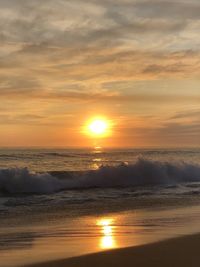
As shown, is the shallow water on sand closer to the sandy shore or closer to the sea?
the sea

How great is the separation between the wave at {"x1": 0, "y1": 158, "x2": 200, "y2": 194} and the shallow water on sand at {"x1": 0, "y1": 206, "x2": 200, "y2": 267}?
762cm

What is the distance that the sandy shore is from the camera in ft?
20.4

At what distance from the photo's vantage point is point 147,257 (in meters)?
6.62

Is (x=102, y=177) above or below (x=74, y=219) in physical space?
above

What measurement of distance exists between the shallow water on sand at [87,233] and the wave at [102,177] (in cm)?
762

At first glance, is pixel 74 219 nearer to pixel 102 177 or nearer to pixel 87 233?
pixel 87 233

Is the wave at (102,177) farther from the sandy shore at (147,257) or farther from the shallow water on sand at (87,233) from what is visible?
the sandy shore at (147,257)

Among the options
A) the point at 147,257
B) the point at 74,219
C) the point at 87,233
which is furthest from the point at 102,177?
the point at 147,257

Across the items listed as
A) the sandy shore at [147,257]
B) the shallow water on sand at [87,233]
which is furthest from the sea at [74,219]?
the sandy shore at [147,257]

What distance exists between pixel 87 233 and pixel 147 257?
227 centimetres

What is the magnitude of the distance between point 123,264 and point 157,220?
13.5 feet

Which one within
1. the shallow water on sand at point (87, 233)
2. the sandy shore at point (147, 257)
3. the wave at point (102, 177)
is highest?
the wave at point (102, 177)

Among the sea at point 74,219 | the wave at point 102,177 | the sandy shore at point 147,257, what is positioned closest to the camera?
the sandy shore at point 147,257

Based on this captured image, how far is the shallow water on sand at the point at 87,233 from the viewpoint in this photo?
693 cm
